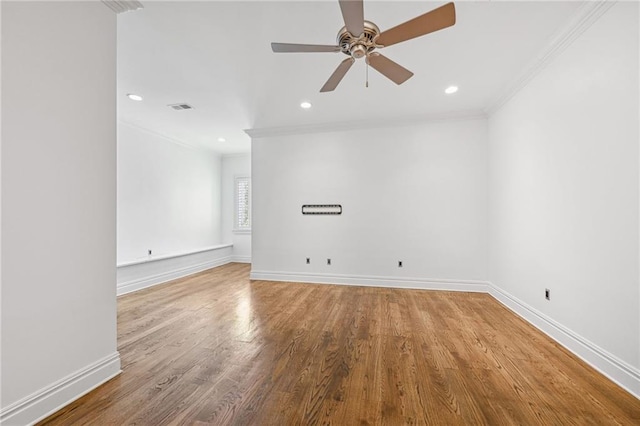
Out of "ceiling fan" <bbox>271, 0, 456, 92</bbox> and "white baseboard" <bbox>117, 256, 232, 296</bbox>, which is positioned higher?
"ceiling fan" <bbox>271, 0, 456, 92</bbox>

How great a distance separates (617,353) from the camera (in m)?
1.72

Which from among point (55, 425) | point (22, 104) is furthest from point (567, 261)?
point (22, 104)

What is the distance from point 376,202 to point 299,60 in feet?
8.08

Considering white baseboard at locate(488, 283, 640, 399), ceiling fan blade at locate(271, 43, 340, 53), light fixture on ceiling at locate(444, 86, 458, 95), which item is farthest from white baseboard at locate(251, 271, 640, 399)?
ceiling fan blade at locate(271, 43, 340, 53)

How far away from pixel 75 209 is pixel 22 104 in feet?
1.94

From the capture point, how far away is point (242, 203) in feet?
22.2

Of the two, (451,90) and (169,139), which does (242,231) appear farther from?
(451,90)

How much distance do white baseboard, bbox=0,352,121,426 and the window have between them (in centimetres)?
501

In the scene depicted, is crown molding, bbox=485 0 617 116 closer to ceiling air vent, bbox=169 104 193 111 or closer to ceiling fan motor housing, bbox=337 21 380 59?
ceiling fan motor housing, bbox=337 21 380 59

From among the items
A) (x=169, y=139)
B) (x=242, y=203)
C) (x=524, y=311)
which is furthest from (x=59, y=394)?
(x=242, y=203)

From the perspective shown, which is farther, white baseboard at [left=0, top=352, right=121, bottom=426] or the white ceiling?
the white ceiling

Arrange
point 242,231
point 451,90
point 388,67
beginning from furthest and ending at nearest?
point 242,231 < point 451,90 < point 388,67

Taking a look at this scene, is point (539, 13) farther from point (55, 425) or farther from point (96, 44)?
point (55, 425)

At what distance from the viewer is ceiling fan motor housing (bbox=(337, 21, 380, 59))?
1.62 metres
